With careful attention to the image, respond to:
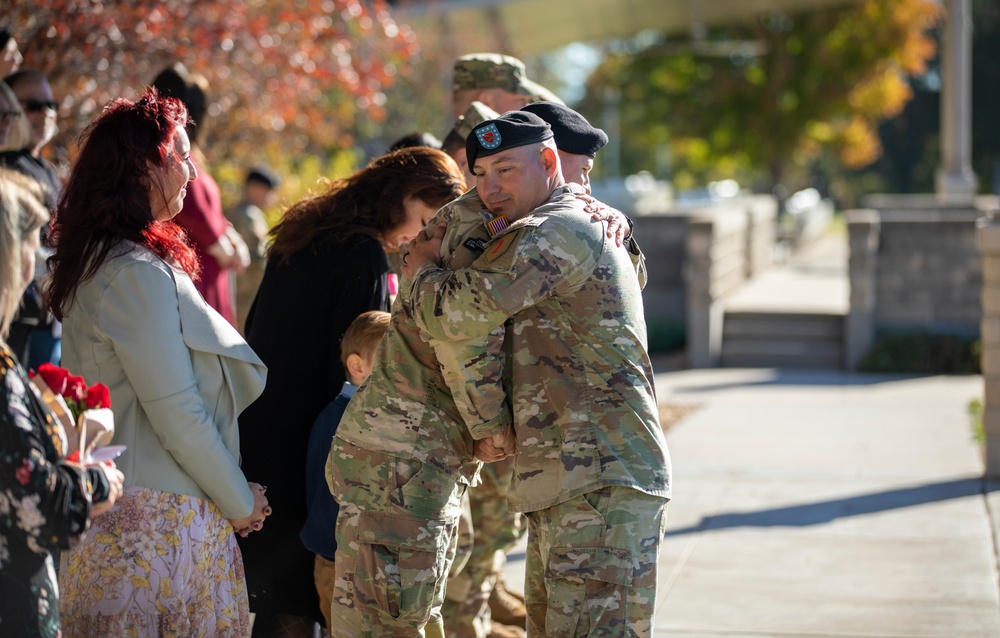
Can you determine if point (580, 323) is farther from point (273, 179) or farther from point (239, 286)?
point (239, 286)

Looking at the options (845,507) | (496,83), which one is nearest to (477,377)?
(496,83)

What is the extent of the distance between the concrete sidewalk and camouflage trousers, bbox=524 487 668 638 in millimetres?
2093

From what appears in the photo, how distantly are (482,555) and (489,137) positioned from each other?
203cm

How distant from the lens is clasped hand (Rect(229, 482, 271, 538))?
3.34 m

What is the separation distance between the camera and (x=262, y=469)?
394cm

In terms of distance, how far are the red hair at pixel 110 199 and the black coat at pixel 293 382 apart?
2.18ft

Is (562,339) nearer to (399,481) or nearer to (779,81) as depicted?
(399,481)

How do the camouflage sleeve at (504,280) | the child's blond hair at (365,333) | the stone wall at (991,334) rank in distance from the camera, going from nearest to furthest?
1. the camouflage sleeve at (504,280)
2. the child's blond hair at (365,333)
3. the stone wall at (991,334)

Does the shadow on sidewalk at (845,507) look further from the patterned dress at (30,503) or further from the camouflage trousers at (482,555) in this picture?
the patterned dress at (30,503)

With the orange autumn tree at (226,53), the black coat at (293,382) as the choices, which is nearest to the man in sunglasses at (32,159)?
the orange autumn tree at (226,53)

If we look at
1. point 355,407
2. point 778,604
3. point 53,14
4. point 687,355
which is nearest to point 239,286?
point 53,14

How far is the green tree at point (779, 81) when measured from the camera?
2405 cm

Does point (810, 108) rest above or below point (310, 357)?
above

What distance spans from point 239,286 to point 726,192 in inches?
1369
